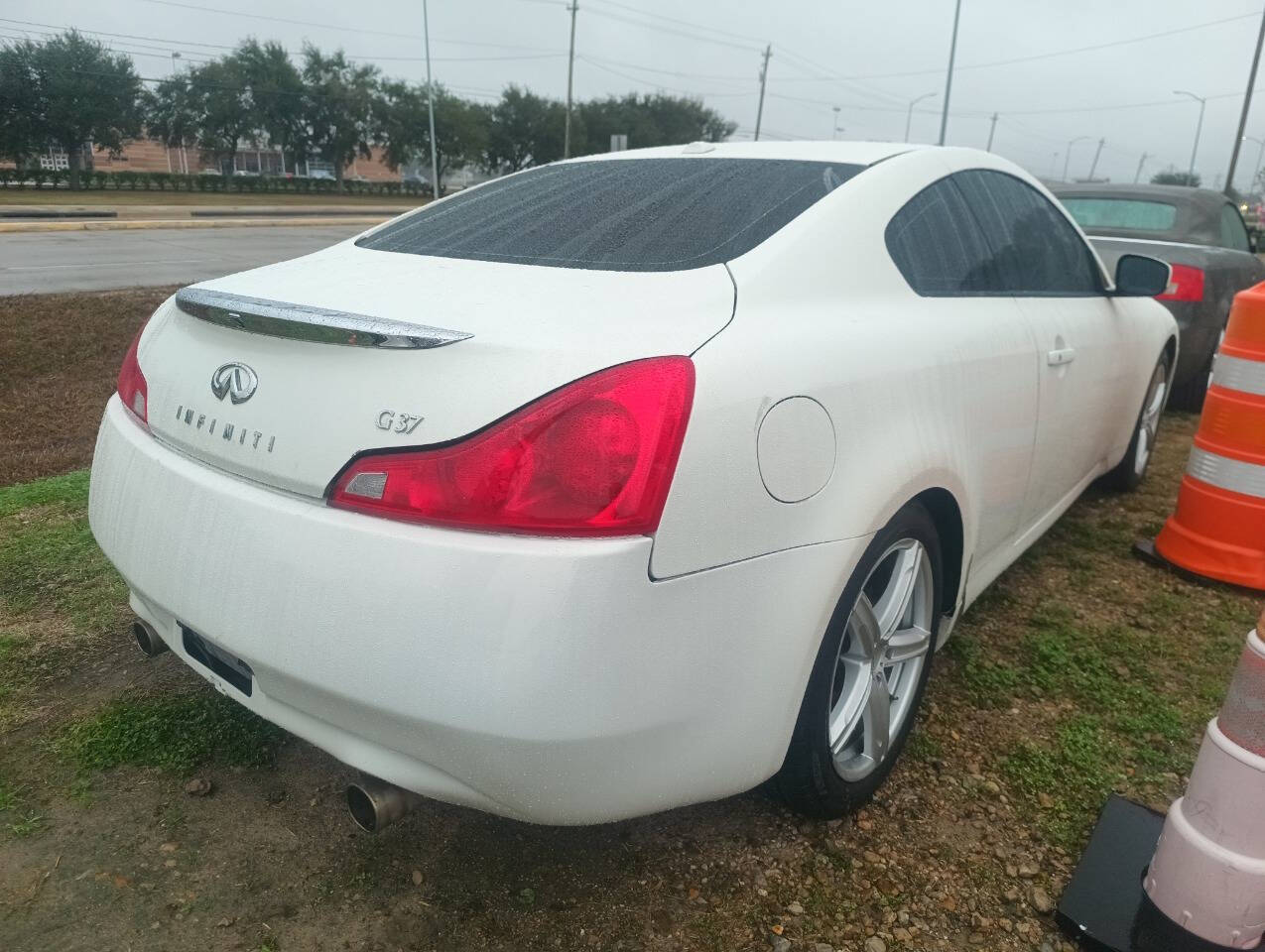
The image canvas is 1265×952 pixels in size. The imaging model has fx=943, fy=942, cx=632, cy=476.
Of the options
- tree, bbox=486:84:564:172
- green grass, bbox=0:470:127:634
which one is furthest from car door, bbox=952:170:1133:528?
tree, bbox=486:84:564:172

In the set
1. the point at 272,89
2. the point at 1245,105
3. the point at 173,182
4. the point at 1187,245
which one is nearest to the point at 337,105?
the point at 272,89

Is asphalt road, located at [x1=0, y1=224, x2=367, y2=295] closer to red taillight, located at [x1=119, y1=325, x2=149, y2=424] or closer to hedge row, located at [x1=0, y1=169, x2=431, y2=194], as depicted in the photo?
red taillight, located at [x1=119, y1=325, x2=149, y2=424]

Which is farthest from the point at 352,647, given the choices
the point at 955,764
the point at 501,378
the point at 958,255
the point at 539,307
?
the point at 958,255

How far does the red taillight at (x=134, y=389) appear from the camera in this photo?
198cm

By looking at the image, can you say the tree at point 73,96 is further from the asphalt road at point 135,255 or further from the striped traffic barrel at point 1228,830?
the striped traffic barrel at point 1228,830

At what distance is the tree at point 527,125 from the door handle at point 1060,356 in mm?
61363

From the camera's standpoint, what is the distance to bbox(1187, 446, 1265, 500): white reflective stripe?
3.54 meters

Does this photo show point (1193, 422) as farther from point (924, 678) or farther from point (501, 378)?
point (501, 378)

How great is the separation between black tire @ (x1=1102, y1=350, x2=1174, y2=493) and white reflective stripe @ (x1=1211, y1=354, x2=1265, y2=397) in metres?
0.65

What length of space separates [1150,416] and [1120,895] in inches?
128

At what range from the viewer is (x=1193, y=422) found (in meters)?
6.57

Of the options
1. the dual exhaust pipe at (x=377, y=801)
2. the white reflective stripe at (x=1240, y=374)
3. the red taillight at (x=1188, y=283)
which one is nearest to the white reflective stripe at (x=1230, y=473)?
the white reflective stripe at (x=1240, y=374)

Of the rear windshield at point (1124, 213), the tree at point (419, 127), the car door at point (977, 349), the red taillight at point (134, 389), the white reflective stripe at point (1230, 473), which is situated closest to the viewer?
the red taillight at point (134, 389)

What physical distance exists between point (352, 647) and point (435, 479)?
11.8 inches
